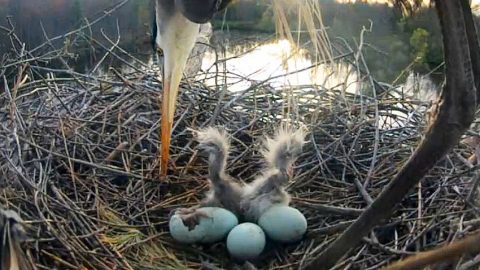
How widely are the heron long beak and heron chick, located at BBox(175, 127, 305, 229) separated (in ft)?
0.32

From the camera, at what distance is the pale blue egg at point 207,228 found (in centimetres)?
126

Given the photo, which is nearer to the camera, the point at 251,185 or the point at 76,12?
the point at 251,185

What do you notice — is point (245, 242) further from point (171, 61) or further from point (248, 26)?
point (248, 26)

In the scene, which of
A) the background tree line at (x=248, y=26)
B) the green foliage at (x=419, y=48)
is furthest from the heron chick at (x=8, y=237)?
the green foliage at (x=419, y=48)

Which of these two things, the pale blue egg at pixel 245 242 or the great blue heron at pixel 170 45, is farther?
the great blue heron at pixel 170 45

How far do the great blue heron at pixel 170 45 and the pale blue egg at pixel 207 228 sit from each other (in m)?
0.21

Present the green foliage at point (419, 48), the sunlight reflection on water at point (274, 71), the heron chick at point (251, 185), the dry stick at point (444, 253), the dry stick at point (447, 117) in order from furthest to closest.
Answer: the green foliage at point (419, 48), the sunlight reflection on water at point (274, 71), the heron chick at point (251, 185), the dry stick at point (447, 117), the dry stick at point (444, 253)

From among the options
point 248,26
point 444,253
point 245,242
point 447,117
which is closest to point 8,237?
point 444,253

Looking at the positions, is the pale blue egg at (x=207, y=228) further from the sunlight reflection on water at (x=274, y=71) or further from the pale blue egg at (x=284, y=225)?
the sunlight reflection on water at (x=274, y=71)

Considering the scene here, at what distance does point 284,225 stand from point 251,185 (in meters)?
0.16

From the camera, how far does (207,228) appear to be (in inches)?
49.6

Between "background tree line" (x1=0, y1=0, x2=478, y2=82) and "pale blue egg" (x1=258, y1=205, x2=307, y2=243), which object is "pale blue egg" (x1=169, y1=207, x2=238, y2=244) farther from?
"background tree line" (x1=0, y1=0, x2=478, y2=82)

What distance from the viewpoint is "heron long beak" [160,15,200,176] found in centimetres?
142

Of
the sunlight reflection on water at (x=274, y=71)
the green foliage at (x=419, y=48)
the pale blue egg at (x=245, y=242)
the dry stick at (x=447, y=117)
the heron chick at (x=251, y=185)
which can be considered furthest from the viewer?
the green foliage at (x=419, y=48)
